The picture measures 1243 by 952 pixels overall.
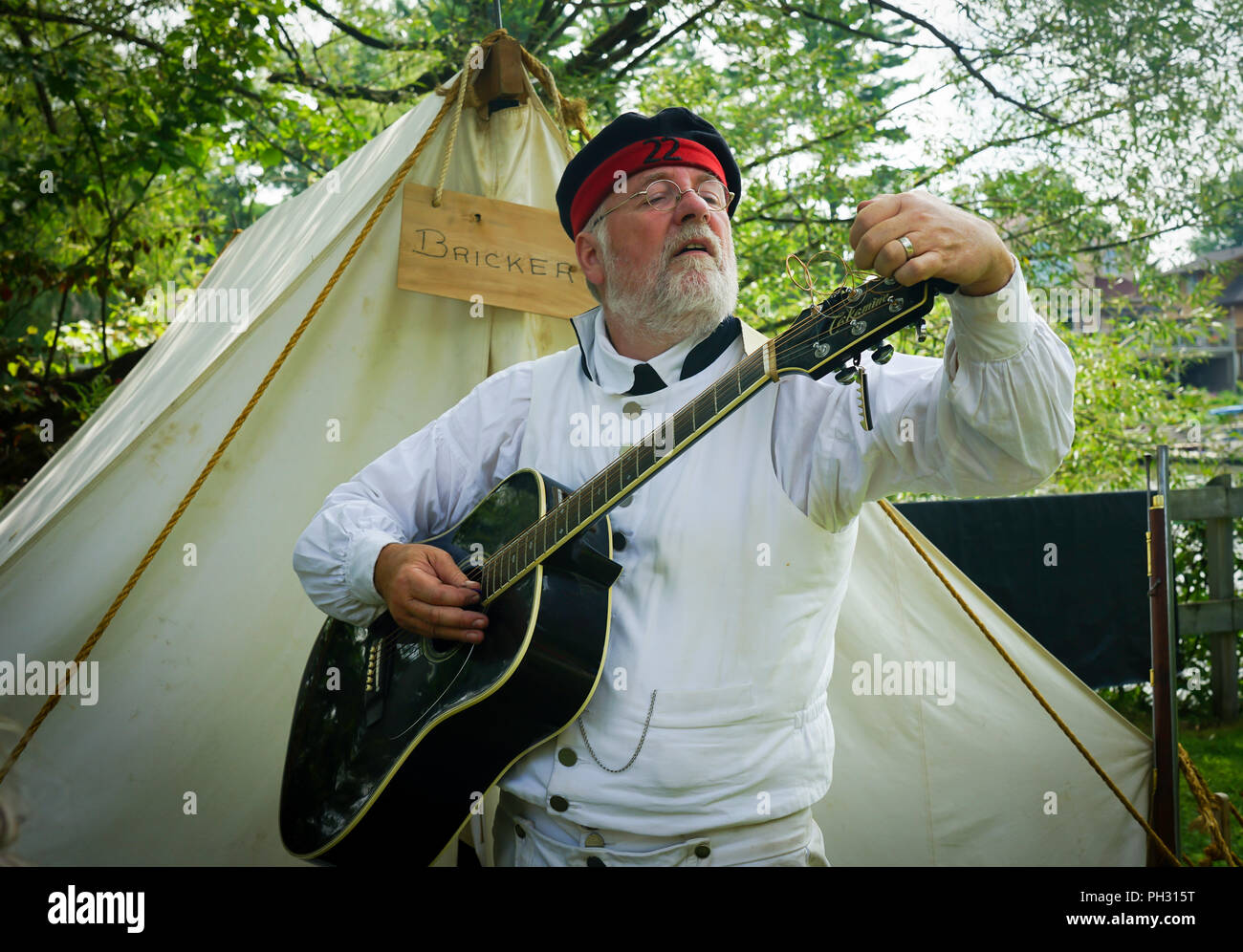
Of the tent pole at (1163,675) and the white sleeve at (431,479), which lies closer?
the white sleeve at (431,479)

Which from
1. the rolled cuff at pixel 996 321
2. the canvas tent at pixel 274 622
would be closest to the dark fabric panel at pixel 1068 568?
the canvas tent at pixel 274 622

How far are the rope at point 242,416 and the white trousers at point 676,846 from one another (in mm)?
1074

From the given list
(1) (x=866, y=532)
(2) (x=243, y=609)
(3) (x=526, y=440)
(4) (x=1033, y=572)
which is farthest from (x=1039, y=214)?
(2) (x=243, y=609)

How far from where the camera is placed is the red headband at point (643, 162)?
5.90 ft

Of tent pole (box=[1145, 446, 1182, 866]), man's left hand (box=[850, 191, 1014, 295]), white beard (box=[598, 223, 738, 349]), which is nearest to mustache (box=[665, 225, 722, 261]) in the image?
white beard (box=[598, 223, 738, 349])

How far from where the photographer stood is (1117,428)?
5.29 m

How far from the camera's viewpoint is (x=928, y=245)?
1.17 metres

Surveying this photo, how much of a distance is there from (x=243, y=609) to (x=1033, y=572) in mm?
3319

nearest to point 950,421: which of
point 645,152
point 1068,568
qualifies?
point 645,152

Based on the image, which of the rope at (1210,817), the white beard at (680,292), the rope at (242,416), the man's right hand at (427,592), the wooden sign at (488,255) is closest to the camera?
the man's right hand at (427,592)

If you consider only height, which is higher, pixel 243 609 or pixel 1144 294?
pixel 1144 294

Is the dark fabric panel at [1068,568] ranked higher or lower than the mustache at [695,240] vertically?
lower

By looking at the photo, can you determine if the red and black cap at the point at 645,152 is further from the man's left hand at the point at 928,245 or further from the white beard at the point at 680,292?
the man's left hand at the point at 928,245

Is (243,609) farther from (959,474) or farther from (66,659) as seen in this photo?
(959,474)
